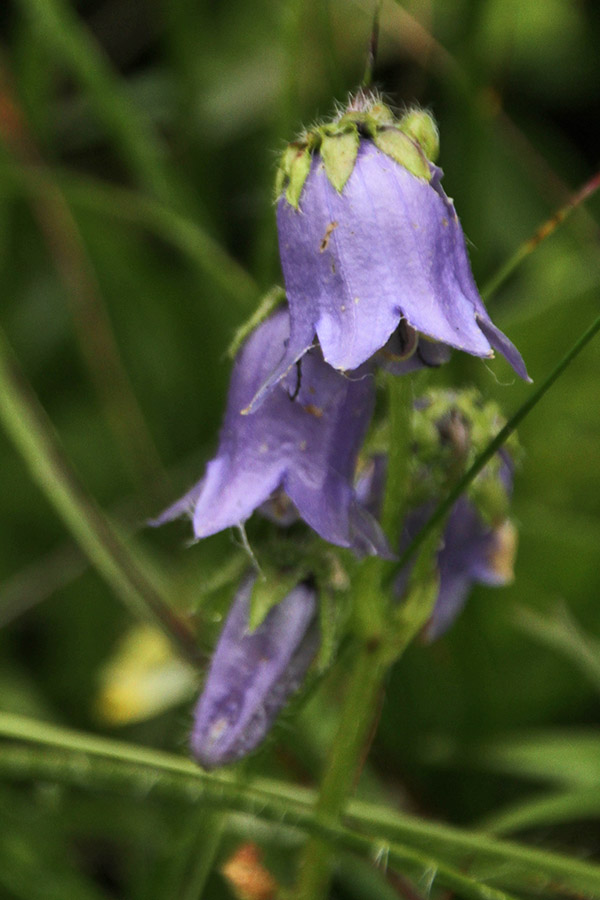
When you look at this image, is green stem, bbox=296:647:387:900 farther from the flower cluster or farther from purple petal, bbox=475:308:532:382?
purple petal, bbox=475:308:532:382

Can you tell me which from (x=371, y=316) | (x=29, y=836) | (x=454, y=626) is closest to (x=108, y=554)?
(x=29, y=836)

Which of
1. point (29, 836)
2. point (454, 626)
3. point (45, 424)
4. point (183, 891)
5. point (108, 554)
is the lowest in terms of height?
point (454, 626)

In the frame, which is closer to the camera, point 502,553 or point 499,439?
point 499,439

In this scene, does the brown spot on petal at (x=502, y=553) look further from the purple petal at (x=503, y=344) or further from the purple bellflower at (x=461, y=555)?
the purple petal at (x=503, y=344)

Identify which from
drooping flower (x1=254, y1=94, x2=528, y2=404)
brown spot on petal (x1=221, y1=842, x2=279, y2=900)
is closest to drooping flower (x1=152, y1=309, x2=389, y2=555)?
drooping flower (x1=254, y1=94, x2=528, y2=404)

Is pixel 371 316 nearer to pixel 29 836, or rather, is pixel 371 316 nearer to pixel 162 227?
pixel 29 836

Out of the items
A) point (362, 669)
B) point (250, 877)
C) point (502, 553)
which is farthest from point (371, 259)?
point (250, 877)

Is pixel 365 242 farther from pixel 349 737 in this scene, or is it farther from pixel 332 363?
pixel 349 737
